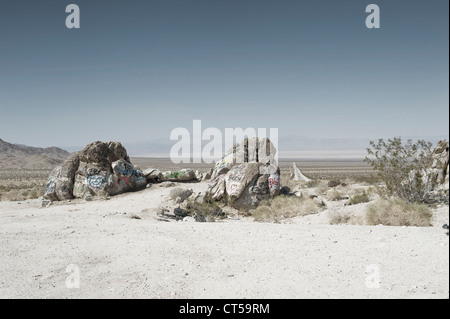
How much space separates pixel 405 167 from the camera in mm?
12828

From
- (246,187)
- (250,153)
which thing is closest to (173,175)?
(250,153)

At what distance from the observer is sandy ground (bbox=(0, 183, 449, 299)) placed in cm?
491

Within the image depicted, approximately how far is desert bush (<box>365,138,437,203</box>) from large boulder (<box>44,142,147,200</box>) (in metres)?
13.0

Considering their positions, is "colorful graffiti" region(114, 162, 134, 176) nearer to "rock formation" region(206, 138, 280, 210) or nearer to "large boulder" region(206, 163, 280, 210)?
"rock formation" region(206, 138, 280, 210)

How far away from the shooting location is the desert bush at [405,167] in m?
12.2

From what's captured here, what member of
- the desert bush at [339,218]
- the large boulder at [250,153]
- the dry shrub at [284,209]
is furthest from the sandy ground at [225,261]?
the large boulder at [250,153]

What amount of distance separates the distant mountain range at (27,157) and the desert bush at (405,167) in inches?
3016

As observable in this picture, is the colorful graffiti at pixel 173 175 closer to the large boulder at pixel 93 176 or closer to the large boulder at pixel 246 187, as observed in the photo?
the large boulder at pixel 93 176

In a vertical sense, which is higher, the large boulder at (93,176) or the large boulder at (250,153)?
the large boulder at (250,153)

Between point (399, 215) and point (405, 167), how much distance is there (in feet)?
14.3

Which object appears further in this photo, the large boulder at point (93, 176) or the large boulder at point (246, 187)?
the large boulder at point (93, 176)

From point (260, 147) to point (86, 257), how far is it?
505 inches

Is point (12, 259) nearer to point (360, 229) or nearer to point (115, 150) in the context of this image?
point (360, 229)

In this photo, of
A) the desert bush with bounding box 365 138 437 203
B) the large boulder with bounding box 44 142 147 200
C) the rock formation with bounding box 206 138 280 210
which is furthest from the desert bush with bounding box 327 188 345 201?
the large boulder with bounding box 44 142 147 200
